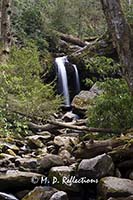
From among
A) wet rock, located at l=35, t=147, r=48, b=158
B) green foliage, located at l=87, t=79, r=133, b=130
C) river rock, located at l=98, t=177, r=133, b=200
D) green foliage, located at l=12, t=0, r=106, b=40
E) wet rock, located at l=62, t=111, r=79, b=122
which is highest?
green foliage, located at l=12, t=0, r=106, b=40

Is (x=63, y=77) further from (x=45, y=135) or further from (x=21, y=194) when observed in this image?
(x=21, y=194)

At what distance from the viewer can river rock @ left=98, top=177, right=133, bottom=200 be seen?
468 cm

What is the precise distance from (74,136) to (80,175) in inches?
142

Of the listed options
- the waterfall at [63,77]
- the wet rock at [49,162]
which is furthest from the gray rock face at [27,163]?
the waterfall at [63,77]

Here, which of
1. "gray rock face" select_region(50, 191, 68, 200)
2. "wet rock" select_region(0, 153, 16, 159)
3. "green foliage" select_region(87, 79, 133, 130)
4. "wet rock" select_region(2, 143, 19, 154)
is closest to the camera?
"gray rock face" select_region(50, 191, 68, 200)

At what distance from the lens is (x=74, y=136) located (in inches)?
351

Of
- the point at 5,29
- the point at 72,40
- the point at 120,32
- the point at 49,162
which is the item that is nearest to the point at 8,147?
the point at 49,162

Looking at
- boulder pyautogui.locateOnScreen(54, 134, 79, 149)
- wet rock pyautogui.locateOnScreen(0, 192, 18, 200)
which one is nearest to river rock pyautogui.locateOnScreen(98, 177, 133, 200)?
wet rock pyautogui.locateOnScreen(0, 192, 18, 200)

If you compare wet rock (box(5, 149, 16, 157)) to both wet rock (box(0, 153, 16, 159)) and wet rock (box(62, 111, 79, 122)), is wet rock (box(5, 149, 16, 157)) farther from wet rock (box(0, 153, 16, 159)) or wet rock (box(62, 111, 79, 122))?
wet rock (box(62, 111, 79, 122))

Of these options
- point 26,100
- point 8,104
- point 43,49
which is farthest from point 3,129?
point 43,49

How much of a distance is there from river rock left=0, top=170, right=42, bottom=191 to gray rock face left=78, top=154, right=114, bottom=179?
77cm

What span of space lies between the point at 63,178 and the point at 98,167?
1.74 ft

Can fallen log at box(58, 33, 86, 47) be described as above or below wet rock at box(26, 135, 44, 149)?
above

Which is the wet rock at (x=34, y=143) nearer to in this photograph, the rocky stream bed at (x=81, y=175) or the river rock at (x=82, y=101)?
the rocky stream bed at (x=81, y=175)
